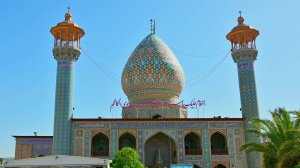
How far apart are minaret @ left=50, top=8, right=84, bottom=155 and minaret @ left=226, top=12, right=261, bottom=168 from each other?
10453mm

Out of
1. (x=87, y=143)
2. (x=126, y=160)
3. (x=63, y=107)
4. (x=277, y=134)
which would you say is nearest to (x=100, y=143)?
(x=87, y=143)

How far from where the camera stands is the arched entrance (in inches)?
1001

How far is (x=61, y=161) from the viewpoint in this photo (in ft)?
55.7

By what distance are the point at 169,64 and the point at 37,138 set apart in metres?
10.4

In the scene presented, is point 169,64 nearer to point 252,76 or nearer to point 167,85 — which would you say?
point 167,85

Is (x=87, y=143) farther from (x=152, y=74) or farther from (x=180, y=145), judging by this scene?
(x=152, y=74)

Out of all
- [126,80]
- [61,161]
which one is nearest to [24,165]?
[61,161]

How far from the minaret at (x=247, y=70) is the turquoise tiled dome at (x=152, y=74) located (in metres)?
4.44

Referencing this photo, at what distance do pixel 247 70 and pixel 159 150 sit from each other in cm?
789

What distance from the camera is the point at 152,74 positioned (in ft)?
90.1

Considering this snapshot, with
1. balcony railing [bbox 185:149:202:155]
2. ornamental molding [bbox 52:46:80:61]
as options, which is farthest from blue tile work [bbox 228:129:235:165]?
ornamental molding [bbox 52:46:80:61]

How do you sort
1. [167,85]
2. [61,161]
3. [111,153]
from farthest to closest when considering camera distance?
[167,85] < [111,153] < [61,161]

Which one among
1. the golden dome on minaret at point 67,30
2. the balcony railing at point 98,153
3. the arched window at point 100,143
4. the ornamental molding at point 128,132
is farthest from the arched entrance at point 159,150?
the golden dome on minaret at point 67,30

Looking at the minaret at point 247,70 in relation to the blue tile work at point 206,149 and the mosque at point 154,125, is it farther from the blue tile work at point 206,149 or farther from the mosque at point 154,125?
the blue tile work at point 206,149
